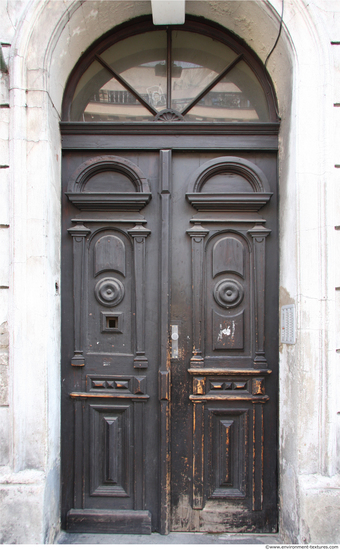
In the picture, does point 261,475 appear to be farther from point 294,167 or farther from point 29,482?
point 294,167

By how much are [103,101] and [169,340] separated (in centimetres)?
232

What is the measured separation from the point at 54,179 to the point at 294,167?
2.05 metres

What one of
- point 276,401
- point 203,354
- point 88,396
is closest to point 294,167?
point 203,354

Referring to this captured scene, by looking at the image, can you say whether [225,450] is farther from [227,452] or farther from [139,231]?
[139,231]

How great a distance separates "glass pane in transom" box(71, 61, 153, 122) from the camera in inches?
119

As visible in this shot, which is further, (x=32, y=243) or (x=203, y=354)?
(x=203, y=354)

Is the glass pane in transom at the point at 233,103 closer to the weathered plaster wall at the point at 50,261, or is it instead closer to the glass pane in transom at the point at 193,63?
A: the glass pane in transom at the point at 193,63

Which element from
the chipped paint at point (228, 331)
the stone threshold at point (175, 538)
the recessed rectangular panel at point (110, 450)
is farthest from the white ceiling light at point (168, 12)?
the stone threshold at point (175, 538)

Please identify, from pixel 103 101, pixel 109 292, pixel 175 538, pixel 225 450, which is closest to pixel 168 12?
pixel 103 101

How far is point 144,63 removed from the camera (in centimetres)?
306

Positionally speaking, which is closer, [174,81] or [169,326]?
[169,326]

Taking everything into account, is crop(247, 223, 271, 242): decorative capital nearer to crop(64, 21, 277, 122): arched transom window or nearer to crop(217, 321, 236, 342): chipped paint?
crop(217, 321, 236, 342): chipped paint

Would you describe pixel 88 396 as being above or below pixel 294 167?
below

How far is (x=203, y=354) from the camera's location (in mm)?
2904
